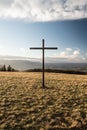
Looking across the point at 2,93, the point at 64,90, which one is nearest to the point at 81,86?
the point at 64,90

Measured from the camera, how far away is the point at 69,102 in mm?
15164

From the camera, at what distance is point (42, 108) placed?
1350 centimetres

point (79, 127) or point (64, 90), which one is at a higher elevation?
point (64, 90)

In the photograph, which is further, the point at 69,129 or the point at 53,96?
the point at 53,96

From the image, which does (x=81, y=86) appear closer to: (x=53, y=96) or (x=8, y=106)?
(x=53, y=96)

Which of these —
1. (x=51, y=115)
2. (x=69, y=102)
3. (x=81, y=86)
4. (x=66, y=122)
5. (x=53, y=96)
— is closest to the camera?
(x=66, y=122)

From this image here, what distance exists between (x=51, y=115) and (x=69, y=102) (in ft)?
10.3

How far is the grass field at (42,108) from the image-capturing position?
36.3 ft

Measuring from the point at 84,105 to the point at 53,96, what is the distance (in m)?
2.78

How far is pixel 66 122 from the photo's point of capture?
37.8ft

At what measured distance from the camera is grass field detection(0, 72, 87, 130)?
436 inches

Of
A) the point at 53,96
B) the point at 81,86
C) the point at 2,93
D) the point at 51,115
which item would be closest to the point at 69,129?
the point at 51,115

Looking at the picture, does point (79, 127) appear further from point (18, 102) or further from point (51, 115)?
point (18, 102)

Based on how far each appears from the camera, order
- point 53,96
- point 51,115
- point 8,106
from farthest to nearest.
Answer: point 53,96
point 8,106
point 51,115
